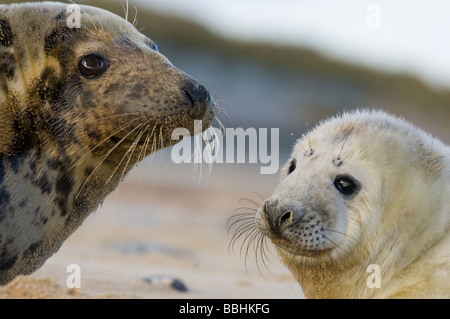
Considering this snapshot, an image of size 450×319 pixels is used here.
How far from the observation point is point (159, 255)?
8.52 meters

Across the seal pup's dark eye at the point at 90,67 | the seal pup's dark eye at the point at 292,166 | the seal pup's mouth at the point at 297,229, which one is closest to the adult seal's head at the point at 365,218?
the seal pup's mouth at the point at 297,229

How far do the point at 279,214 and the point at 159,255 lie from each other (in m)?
4.88

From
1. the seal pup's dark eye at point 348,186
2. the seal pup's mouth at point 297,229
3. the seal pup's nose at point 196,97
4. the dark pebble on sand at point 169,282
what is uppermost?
the seal pup's nose at point 196,97

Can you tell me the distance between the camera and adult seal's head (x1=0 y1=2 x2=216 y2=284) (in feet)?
13.6

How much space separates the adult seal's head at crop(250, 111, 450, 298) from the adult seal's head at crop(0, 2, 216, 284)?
79 centimetres

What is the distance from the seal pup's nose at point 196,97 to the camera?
4.20 m

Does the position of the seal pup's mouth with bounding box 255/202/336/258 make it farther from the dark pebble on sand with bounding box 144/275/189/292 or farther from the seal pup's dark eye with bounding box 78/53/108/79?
the dark pebble on sand with bounding box 144/275/189/292

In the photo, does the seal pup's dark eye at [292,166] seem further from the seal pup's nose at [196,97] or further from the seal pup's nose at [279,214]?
the seal pup's nose at [196,97]

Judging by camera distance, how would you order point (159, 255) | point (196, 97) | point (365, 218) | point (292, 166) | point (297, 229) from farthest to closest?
point (159, 255)
point (292, 166)
point (196, 97)
point (365, 218)
point (297, 229)

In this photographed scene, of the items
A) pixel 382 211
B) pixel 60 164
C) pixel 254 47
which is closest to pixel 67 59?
pixel 60 164

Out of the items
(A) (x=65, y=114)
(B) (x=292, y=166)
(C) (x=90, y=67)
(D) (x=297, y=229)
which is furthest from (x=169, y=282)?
(D) (x=297, y=229)

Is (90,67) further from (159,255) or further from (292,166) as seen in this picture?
(159,255)
